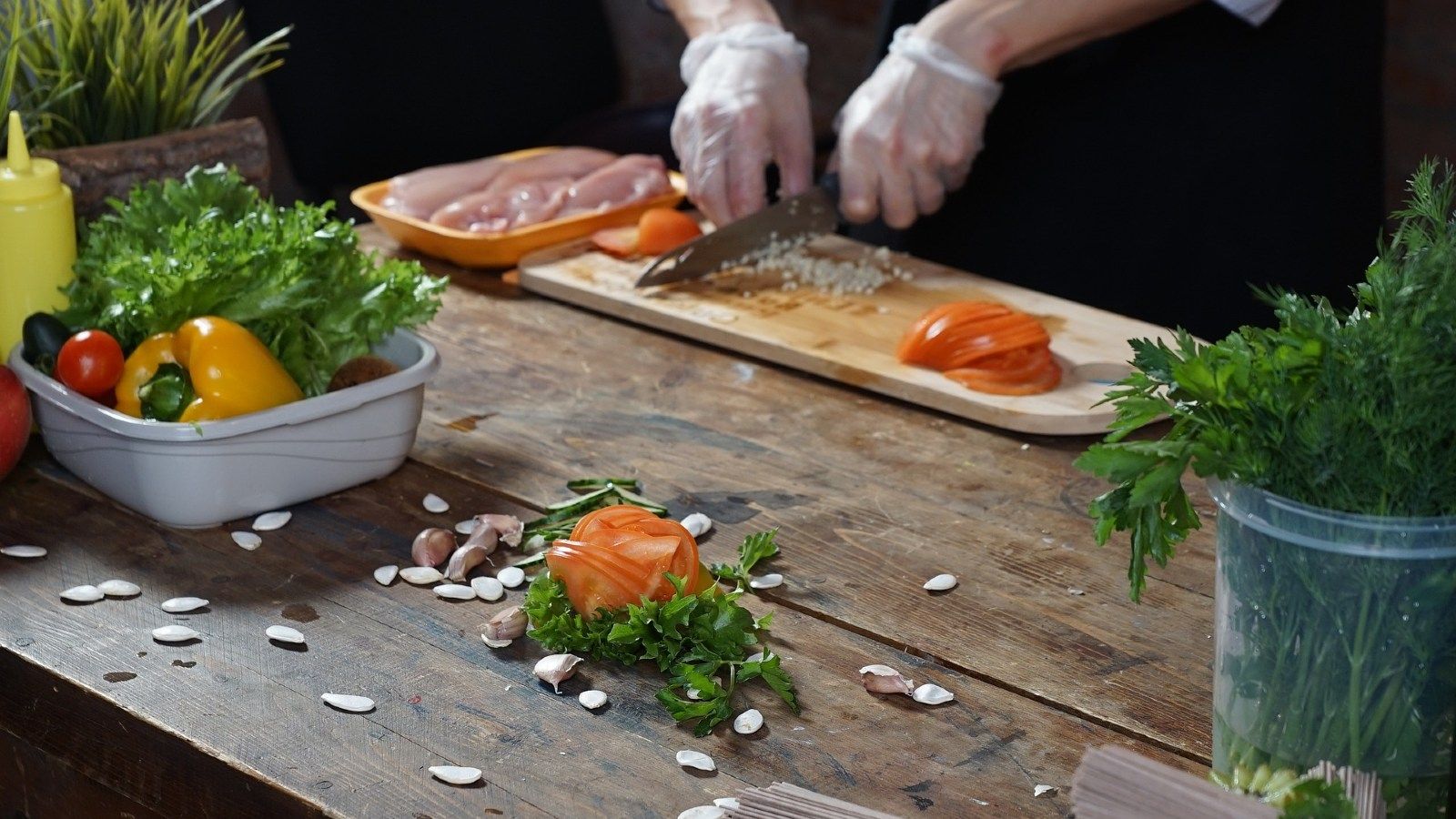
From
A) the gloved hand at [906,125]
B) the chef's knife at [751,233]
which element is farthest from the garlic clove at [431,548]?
the gloved hand at [906,125]

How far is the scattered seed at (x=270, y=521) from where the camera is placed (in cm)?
123

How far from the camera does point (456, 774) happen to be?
90 centimetres

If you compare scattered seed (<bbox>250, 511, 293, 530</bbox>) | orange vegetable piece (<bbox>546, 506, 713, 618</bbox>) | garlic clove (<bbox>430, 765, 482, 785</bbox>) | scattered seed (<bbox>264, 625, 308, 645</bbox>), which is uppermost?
orange vegetable piece (<bbox>546, 506, 713, 618</bbox>)

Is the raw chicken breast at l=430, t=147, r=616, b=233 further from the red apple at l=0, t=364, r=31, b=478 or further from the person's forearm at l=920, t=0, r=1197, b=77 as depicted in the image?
the red apple at l=0, t=364, r=31, b=478

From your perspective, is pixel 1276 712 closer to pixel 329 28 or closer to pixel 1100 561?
pixel 1100 561

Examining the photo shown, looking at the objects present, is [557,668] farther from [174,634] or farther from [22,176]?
[22,176]

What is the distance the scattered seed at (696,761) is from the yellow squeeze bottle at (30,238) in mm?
784

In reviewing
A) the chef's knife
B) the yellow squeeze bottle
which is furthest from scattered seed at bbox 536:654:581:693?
the chef's knife

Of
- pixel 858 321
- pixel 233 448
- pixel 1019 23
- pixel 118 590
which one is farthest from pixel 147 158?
pixel 1019 23

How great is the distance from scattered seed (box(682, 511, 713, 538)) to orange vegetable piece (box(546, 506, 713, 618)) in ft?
0.53

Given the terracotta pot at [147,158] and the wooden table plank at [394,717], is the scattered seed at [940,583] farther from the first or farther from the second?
the terracotta pot at [147,158]

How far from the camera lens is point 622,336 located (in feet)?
5.69

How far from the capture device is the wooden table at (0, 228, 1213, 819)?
3.03ft

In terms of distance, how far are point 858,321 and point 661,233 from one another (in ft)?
1.04
